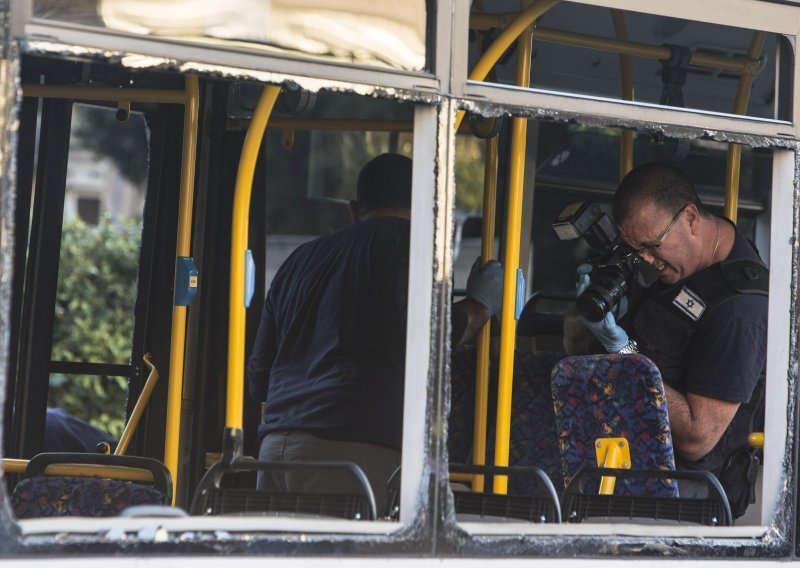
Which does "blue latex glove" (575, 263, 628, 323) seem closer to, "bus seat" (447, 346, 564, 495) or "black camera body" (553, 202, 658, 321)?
"black camera body" (553, 202, 658, 321)

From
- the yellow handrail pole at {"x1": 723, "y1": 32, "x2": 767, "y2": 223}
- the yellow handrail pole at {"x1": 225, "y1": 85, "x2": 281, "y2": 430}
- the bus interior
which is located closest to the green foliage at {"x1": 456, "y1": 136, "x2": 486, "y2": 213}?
the bus interior

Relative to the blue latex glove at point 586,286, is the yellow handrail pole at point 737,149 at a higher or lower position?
higher

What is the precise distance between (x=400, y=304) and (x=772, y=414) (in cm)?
108

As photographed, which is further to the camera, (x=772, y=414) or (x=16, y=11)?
(x=772, y=414)

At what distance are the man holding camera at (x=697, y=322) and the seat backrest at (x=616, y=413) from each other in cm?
29

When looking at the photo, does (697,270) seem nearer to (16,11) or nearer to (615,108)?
(615,108)

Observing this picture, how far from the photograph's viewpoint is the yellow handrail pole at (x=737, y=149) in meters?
3.34

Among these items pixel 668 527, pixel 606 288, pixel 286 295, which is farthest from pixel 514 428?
pixel 668 527

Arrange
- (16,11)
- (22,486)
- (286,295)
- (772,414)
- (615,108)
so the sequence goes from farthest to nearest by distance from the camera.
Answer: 1. (286,295)
2. (22,486)
3. (772,414)
4. (615,108)
5. (16,11)

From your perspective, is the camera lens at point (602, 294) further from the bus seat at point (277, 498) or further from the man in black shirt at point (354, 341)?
the bus seat at point (277, 498)

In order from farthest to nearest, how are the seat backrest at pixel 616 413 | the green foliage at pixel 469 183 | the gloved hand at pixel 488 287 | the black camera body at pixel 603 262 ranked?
the green foliage at pixel 469 183 < the black camera body at pixel 603 262 < the gloved hand at pixel 488 287 < the seat backrest at pixel 616 413

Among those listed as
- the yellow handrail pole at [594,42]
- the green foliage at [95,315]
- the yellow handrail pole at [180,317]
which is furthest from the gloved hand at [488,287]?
the green foliage at [95,315]

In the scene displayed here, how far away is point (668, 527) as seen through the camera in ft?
7.57

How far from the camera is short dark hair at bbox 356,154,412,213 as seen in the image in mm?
3324
